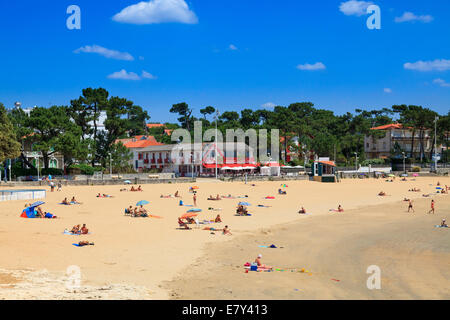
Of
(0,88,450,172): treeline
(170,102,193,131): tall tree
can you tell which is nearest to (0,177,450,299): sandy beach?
(0,88,450,172): treeline

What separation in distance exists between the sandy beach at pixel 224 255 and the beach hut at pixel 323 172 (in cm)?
3035

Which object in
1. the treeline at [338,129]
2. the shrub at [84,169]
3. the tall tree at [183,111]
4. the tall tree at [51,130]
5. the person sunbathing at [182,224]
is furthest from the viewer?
the tall tree at [183,111]

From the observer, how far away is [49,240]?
55.3ft

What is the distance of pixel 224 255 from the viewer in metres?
16.2

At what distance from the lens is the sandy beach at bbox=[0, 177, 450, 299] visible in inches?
442

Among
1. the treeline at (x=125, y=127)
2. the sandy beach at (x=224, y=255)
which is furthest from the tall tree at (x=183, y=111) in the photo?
the sandy beach at (x=224, y=255)

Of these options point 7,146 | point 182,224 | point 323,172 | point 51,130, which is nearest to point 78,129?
point 51,130

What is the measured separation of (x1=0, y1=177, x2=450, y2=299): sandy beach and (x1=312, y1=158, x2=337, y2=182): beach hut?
3035 cm

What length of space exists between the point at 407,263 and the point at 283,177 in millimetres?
46429

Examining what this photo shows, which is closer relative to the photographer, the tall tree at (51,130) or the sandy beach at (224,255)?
the sandy beach at (224,255)

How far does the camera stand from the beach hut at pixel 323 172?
60559 mm

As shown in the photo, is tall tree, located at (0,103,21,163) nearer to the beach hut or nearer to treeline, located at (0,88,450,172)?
treeline, located at (0,88,450,172)

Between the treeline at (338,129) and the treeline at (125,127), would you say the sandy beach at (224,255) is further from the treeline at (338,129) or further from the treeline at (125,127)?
the treeline at (338,129)

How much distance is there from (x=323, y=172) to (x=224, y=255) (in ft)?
164
